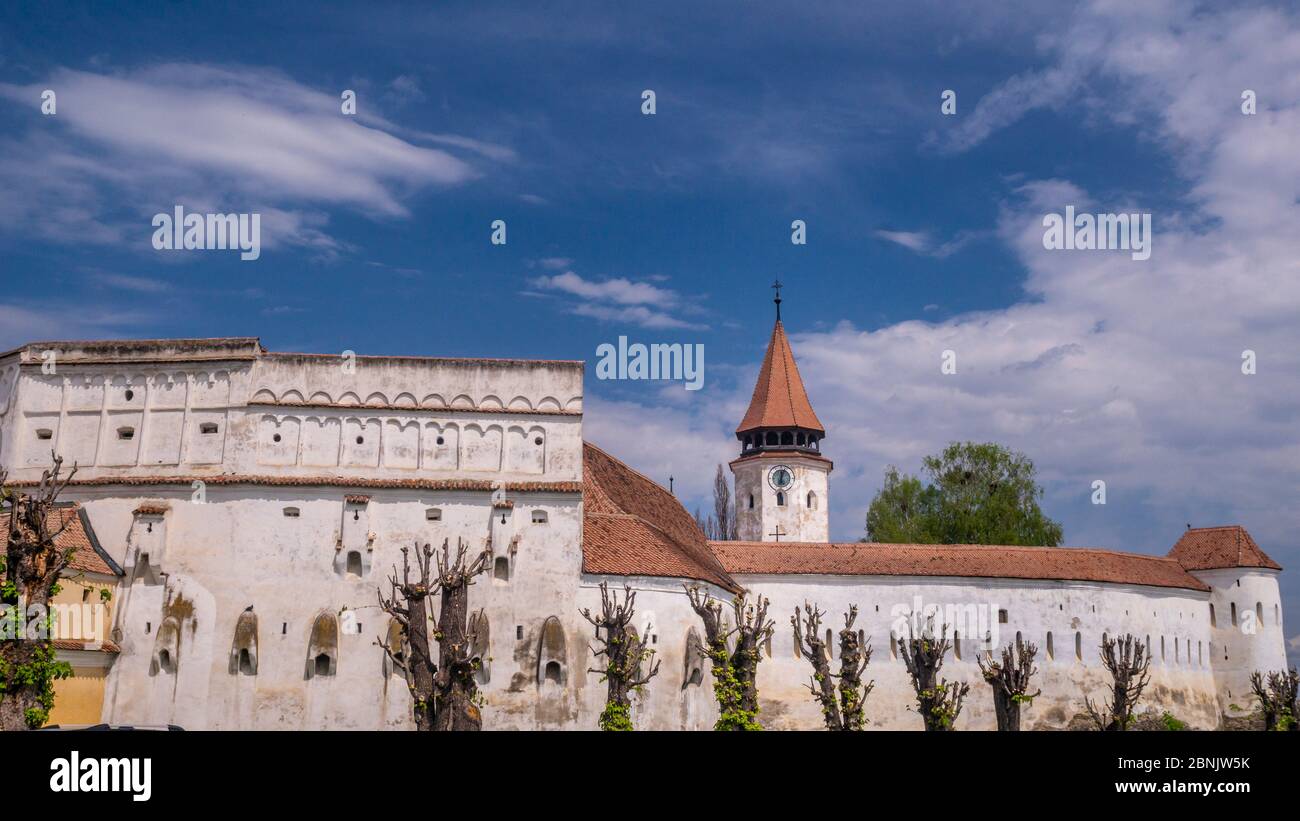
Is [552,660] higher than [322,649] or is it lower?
lower

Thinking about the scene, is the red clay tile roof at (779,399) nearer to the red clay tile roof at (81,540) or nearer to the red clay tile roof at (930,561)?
the red clay tile roof at (930,561)

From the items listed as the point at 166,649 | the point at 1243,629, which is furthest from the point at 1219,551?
the point at 166,649

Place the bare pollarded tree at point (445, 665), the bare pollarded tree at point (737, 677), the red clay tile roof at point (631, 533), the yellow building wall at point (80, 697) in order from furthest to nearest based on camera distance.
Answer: the red clay tile roof at point (631, 533), the yellow building wall at point (80, 697), the bare pollarded tree at point (737, 677), the bare pollarded tree at point (445, 665)

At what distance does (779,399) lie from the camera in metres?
72.2

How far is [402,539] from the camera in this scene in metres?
39.8

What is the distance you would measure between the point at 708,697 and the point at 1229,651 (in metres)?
32.9

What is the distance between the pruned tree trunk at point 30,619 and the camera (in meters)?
25.4

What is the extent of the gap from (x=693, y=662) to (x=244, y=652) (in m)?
16.0

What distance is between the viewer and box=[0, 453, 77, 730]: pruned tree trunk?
83.3ft

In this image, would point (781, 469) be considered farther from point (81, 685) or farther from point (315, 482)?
point (81, 685)

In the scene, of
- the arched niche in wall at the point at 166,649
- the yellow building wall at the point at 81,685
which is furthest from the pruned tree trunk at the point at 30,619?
the arched niche in wall at the point at 166,649

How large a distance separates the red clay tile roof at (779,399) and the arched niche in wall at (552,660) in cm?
3484
